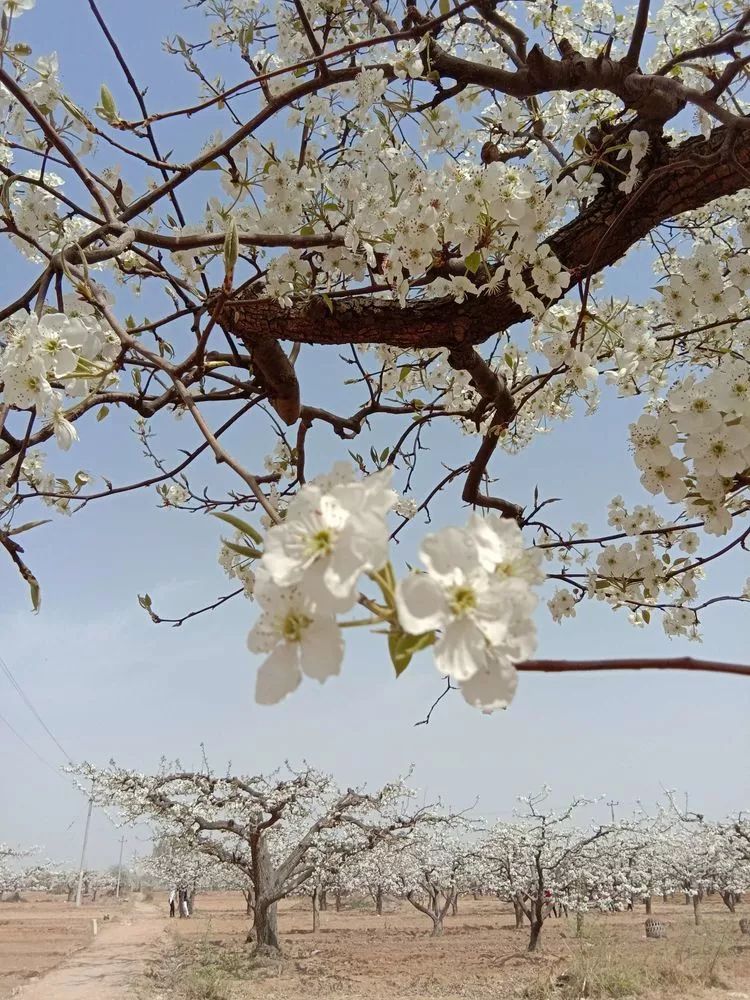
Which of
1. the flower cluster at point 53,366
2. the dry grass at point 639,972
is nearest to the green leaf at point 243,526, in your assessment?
the flower cluster at point 53,366

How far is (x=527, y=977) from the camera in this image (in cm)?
1045

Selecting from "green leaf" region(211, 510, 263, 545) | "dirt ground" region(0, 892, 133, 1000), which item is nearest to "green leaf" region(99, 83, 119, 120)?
"green leaf" region(211, 510, 263, 545)

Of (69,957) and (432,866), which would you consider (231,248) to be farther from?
(432,866)

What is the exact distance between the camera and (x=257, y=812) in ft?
45.8

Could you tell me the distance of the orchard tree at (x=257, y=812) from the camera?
1272cm

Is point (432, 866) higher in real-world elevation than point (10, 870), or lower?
higher

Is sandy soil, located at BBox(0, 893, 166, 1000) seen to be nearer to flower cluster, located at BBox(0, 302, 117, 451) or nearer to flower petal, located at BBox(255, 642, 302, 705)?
flower cluster, located at BBox(0, 302, 117, 451)

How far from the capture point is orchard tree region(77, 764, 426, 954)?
41.7 ft

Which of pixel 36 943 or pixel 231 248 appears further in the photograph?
pixel 36 943

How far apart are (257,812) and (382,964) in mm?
3497

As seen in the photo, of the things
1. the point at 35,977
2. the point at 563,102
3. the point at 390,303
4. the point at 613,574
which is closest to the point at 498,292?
the point at 390,303

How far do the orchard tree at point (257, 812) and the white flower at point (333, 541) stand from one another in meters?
13.3

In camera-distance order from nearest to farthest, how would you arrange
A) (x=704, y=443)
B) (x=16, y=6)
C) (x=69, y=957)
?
1. (x=704, y=443)
2. (x=16, y=6)
3. (x=69, y=957)

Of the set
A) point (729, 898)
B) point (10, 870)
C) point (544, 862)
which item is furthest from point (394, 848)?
point (10, 870)
